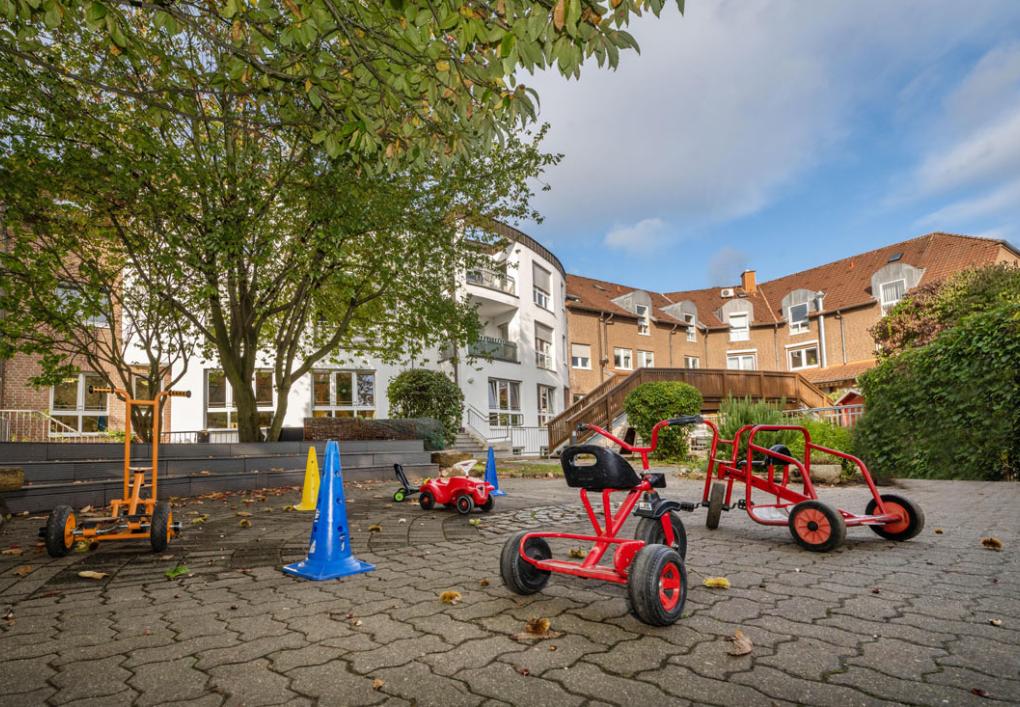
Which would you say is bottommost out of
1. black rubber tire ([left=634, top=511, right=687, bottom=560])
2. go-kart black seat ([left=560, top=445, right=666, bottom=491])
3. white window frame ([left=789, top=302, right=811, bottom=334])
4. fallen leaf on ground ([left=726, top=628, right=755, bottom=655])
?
fallen leaf on ground ([left=726, top=628, right=755, bottom=655])

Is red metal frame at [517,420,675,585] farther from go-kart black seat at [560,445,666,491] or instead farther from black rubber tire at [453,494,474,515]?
black rubber tire at [453,494,474,515]

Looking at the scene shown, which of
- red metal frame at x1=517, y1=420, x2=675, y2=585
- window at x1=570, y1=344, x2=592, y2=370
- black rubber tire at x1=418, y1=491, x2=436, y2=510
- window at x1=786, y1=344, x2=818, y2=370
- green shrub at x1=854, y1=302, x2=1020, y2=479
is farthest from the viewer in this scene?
window at x1=786, y1=344, x2=818, y2=370

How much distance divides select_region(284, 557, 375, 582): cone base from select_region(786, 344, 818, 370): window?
40.1 meters

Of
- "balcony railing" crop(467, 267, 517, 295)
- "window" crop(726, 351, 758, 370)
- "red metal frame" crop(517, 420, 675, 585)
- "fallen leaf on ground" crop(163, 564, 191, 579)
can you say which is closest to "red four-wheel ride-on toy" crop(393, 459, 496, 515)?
"fallen leaf on ground" crop(163, 564, 191, 579)

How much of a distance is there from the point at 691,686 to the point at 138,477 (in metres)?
5.38

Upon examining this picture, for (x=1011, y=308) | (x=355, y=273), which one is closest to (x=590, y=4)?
(x=1011, y=308)

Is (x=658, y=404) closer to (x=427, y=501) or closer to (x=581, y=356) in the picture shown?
(x=427, y=501)

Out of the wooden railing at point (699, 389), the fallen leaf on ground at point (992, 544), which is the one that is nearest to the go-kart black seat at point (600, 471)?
the fallen leaf on ground at point (992, 544)

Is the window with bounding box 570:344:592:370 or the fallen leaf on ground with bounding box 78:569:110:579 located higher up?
the window with bounding box 570:344:592:370

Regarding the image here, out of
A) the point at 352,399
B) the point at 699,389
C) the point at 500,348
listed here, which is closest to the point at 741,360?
the point at 699,389

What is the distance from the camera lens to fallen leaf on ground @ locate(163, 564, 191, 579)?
4.37m

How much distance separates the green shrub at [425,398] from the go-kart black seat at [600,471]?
1710 centimetres

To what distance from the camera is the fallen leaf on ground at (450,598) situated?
3.60m

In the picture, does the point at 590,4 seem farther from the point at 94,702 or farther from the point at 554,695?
the point at 94,702
